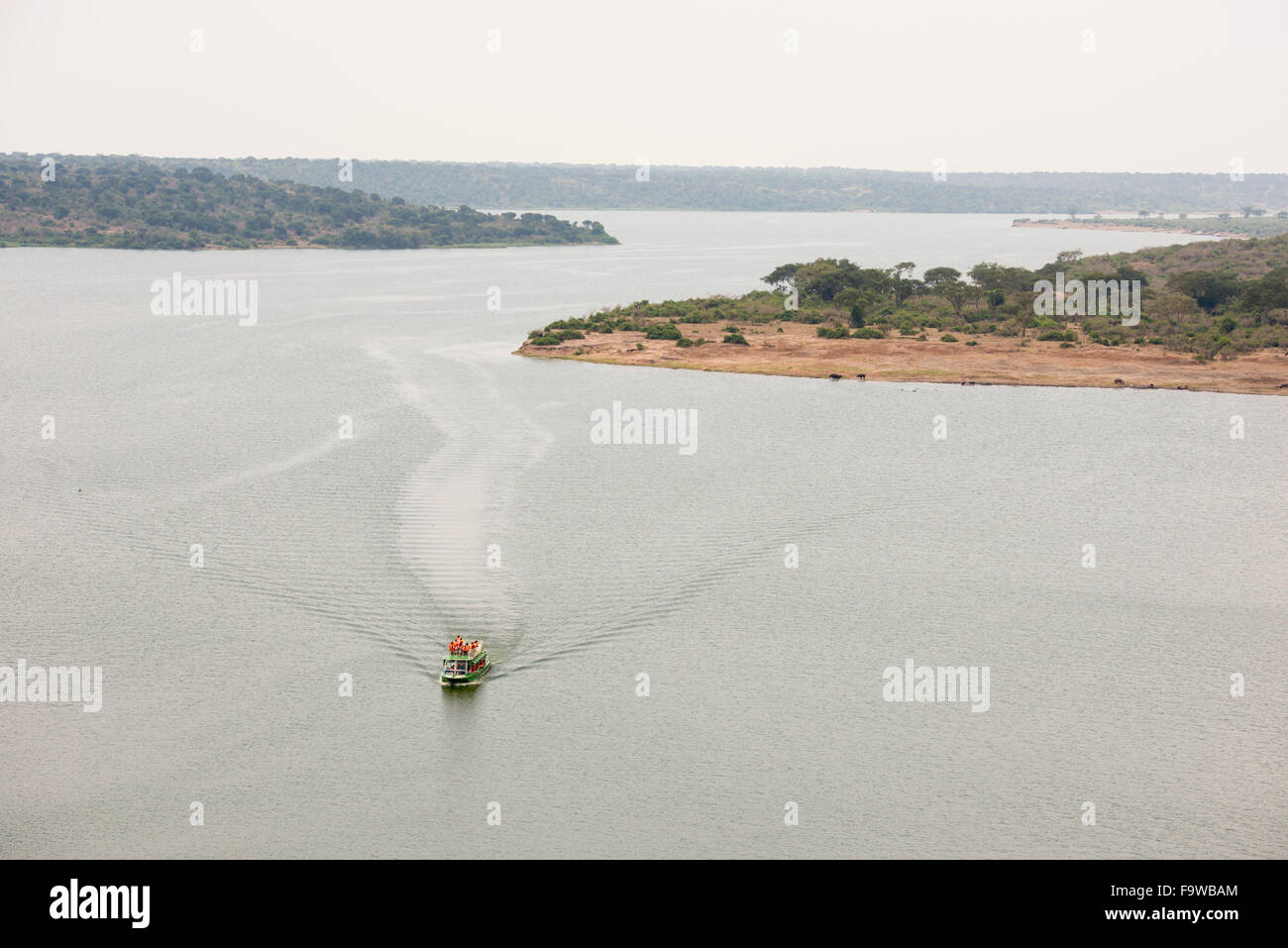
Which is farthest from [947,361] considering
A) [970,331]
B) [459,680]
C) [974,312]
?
[459,680]

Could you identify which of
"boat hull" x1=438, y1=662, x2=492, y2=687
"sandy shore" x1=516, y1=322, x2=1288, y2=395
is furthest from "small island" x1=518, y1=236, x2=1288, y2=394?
"boat hull" x1=438, y1=662, x2=492, y2=687

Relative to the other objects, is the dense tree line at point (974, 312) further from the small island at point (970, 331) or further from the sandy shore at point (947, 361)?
the sandy shore at point (947, 361)

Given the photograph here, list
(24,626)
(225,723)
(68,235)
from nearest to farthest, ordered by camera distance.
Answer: (225,723), (24,626), (68,235)

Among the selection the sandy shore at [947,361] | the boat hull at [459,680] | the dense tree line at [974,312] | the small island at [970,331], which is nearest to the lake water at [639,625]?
the boat hull at [459,680]

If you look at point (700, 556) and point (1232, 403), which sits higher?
point (1232, 403)

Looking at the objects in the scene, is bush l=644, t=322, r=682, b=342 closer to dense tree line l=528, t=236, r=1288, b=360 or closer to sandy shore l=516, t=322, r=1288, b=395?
dense tree line l=528, t=236, r=1288, b=360

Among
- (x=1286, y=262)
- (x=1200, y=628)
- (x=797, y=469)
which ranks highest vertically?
(x=1286, y=262)

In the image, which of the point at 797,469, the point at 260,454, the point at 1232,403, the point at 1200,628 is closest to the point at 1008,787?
the point at 1200,628
